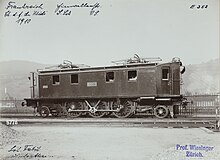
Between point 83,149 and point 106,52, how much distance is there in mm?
657

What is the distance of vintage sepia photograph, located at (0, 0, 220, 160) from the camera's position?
2039 millimetres

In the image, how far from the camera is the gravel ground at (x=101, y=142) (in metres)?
2.00

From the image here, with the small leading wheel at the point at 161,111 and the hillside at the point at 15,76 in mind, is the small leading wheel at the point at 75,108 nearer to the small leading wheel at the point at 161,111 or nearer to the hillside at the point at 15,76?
the hillside at the point at 15,76

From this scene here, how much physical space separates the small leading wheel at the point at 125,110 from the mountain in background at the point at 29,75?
0.40 m

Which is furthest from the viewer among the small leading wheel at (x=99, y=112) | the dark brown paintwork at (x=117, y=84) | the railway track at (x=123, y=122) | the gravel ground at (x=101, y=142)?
the small leading wheel at (x=99, y=112)

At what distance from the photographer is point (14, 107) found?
2.25m

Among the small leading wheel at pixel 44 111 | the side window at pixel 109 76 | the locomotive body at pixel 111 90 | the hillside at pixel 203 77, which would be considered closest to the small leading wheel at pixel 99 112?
the locomotive body at pixel 111 90

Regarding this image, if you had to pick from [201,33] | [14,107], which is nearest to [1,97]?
[14,107]

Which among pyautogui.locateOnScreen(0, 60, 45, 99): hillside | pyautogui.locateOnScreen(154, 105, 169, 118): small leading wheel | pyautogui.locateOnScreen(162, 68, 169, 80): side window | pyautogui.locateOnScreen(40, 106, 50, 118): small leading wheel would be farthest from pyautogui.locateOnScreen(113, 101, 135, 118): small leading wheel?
pyautogui.locateOnScreen(0, 60, 45, 99): hillside

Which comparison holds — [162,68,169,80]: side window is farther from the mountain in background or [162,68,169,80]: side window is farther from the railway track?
the railway track

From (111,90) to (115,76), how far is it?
0.35ft

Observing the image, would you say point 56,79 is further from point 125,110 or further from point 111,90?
point 125,110

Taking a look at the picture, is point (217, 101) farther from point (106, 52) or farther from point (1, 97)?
Result: point (1, 97)

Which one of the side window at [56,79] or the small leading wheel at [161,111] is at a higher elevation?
the side window at [56,79]
